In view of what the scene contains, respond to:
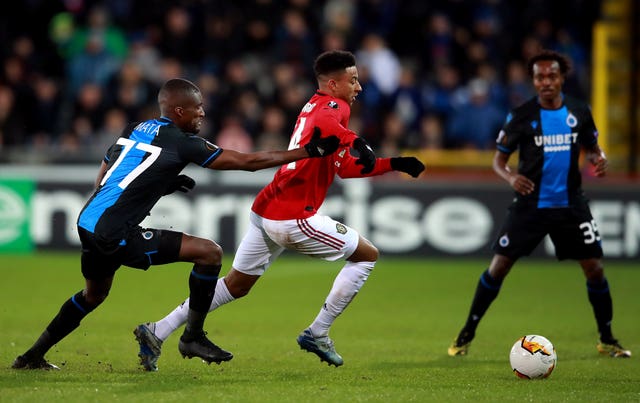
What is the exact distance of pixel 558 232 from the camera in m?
8.99

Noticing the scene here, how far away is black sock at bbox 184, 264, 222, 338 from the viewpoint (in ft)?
24.6

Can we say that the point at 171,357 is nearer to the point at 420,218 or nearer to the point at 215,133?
the point at 420,218

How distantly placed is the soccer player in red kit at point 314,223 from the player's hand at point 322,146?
17.7 inches

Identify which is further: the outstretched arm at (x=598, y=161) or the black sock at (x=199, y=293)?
the outstretched arm at (x=598, y=161)

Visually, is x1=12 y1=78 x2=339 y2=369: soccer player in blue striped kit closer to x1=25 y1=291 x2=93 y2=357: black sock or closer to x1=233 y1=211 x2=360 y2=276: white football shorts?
x1=25 y1=291 x2=93 y2=357: black sock

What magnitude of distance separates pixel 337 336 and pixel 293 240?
7.77 feet

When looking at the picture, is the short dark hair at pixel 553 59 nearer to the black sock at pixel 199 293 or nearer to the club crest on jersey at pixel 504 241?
the club crest on jersey at pixel 504 241

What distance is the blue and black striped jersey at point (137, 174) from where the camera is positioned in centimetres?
721

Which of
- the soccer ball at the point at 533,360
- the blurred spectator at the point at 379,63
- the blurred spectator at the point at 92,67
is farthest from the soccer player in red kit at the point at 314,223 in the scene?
the blurred spectator at the point at 92,67

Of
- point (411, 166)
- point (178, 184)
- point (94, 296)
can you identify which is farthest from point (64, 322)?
point (411, 166)

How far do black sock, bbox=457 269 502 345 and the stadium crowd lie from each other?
718 cm

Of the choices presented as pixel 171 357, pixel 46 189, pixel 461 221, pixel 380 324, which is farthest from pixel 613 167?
pixel 171 357

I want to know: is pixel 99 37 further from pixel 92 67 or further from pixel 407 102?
pixel 407 102

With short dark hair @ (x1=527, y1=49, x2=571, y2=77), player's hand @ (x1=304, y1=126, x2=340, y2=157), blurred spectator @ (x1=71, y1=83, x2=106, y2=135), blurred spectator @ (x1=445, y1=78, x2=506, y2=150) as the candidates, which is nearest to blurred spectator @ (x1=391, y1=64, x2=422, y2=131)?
blurred spectator @ (x1=445, y1=78, x2=506, y2=150)
